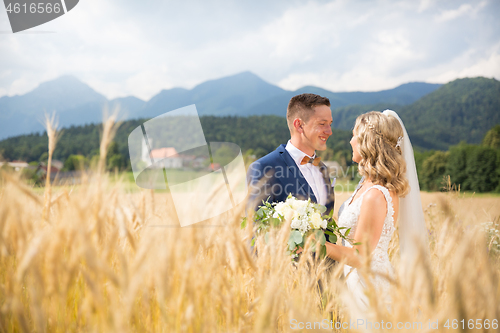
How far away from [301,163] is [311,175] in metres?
0.24

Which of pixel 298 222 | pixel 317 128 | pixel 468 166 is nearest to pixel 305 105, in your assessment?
pixel 317 128

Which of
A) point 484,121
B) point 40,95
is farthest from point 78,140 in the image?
point 40,95

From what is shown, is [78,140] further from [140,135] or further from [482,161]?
[482,161]

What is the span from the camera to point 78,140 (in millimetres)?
36562

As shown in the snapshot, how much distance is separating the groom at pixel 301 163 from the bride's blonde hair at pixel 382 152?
83 cm

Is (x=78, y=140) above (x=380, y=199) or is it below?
above

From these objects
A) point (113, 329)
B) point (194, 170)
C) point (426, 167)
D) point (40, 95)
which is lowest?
point (426, 167)

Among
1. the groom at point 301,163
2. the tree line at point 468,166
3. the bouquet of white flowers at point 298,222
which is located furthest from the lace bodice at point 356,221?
the tree line at point 468,166

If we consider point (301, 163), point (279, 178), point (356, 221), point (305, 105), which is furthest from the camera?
point (305, 105)

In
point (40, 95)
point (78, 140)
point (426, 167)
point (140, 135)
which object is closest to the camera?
point (140, 135)

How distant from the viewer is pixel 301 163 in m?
4.04

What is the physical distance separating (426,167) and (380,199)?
169ft

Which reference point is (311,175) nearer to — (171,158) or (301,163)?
(301,163)

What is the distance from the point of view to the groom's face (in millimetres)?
4160
